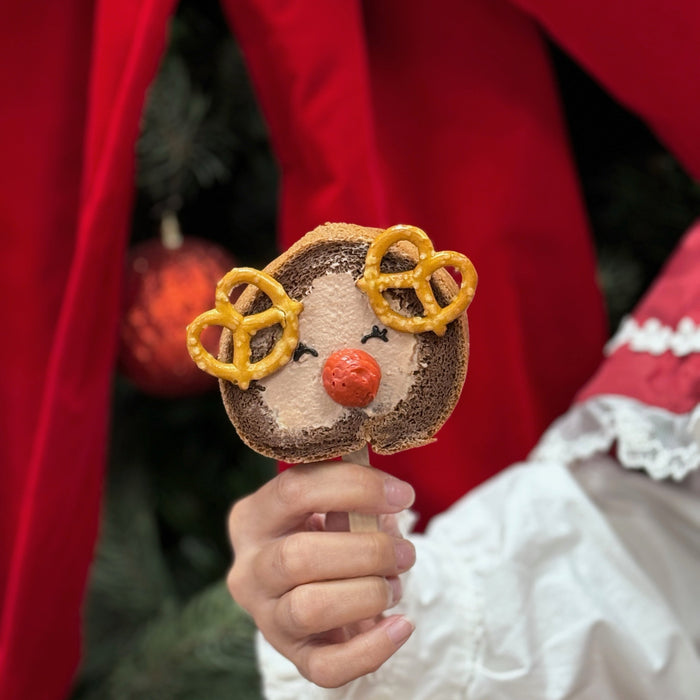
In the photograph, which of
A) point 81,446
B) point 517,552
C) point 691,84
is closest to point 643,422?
point 517,552

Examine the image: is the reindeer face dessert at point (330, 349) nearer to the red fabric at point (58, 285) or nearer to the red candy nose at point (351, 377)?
the red candy nose at point (351, 377)

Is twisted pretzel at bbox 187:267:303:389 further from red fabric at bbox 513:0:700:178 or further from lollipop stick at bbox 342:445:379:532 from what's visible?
red fabric at bbox 513:0:700:178

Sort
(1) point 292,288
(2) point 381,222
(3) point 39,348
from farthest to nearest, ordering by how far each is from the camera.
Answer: (3) point 39,348 → (2) point 381,222 → (1) point 292,288

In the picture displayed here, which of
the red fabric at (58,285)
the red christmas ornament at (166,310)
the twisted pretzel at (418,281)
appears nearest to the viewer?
the twisted pretzel at (418,281)

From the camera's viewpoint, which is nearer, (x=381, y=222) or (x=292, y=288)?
(x=292, y=288)

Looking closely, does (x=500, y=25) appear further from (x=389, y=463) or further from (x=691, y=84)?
(x=389, y=463)

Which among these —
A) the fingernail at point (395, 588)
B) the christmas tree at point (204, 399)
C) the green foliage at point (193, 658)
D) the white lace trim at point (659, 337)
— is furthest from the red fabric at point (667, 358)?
the green foliage at point (193, 658)

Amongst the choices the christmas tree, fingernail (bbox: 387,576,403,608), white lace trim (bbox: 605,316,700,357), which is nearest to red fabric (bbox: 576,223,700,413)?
white lace trim (bbox: 605,316,700,357)
